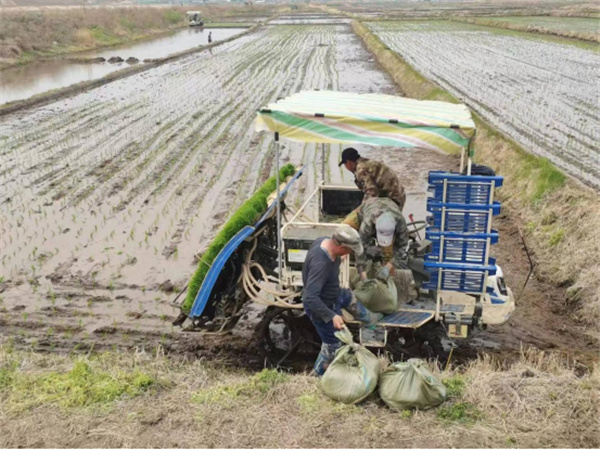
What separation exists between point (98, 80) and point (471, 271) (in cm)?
2346

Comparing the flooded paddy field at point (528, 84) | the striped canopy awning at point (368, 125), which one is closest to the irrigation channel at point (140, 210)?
the striped canopy awning at point (368, 125)

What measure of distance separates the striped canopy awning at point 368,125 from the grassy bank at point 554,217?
2.75 meters

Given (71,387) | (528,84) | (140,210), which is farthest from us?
(528,84)

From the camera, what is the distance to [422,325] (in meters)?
5.50

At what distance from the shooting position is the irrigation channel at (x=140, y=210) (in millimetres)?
6250

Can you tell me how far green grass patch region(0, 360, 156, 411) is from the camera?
4.38 m

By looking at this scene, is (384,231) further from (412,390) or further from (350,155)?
(412,390)

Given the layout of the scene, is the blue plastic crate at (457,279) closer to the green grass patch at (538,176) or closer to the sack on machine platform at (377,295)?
the sack on machine platform at (377,295)

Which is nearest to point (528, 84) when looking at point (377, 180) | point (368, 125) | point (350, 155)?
point (350, 155)

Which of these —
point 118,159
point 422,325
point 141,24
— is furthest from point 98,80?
point 141,24

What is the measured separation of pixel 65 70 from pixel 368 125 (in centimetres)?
2842

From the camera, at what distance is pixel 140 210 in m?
9.80

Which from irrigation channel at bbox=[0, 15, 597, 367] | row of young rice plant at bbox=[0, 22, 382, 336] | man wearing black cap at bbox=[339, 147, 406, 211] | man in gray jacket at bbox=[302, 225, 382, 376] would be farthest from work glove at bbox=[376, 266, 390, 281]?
row of young rice plant at bbox=[0, 22, 382, 336]

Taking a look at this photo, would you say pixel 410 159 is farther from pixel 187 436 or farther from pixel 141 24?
pixel 141 24
